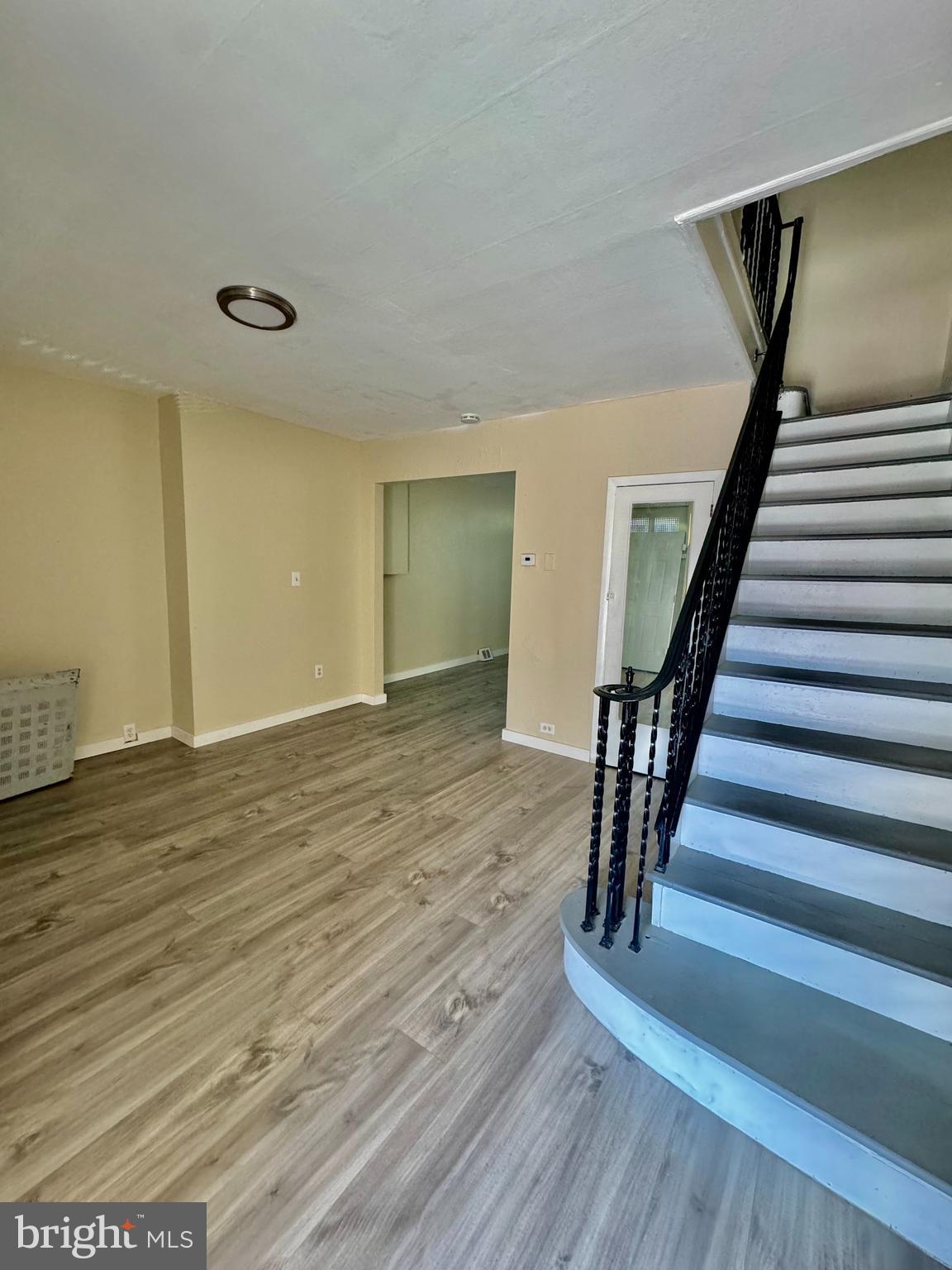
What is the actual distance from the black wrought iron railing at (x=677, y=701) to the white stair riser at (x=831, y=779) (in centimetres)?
12

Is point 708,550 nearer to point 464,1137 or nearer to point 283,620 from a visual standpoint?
point 464,1137

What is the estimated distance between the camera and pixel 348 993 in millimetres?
1692

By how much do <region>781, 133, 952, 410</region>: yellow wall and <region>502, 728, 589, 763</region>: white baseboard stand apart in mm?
2975

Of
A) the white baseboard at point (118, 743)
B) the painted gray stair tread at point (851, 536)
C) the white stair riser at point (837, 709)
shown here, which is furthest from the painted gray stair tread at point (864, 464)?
the white baseboard at point (118, 743)

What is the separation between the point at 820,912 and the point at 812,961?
0.13 meters

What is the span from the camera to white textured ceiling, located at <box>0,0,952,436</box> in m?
1.02

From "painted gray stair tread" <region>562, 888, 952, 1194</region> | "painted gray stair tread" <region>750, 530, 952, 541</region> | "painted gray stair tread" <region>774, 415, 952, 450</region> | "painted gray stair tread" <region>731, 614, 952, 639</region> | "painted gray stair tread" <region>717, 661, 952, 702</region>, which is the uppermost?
"painted gray stair tread" <region>774, 415, 952, 450</region>

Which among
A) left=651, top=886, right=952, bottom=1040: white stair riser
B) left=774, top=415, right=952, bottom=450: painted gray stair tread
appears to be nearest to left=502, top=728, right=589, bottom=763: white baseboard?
left=651, top=886, right=952, bottom=1040: white stair riser

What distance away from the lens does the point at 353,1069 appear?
144 cm

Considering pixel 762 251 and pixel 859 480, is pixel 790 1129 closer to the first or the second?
pixel 859 480

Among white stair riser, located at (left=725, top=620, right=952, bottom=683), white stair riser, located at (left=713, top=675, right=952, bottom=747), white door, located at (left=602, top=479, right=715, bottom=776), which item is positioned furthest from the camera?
white door, located at (left=602, top=479, right=715, bottom=776)

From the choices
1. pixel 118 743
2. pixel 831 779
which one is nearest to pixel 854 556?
pixel 831 779

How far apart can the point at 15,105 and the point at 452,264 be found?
47.5 inches

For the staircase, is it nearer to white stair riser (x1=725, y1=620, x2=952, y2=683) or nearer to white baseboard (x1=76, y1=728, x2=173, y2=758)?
white stair riser (x1=725, y1=620, x2=952, y2=683)
